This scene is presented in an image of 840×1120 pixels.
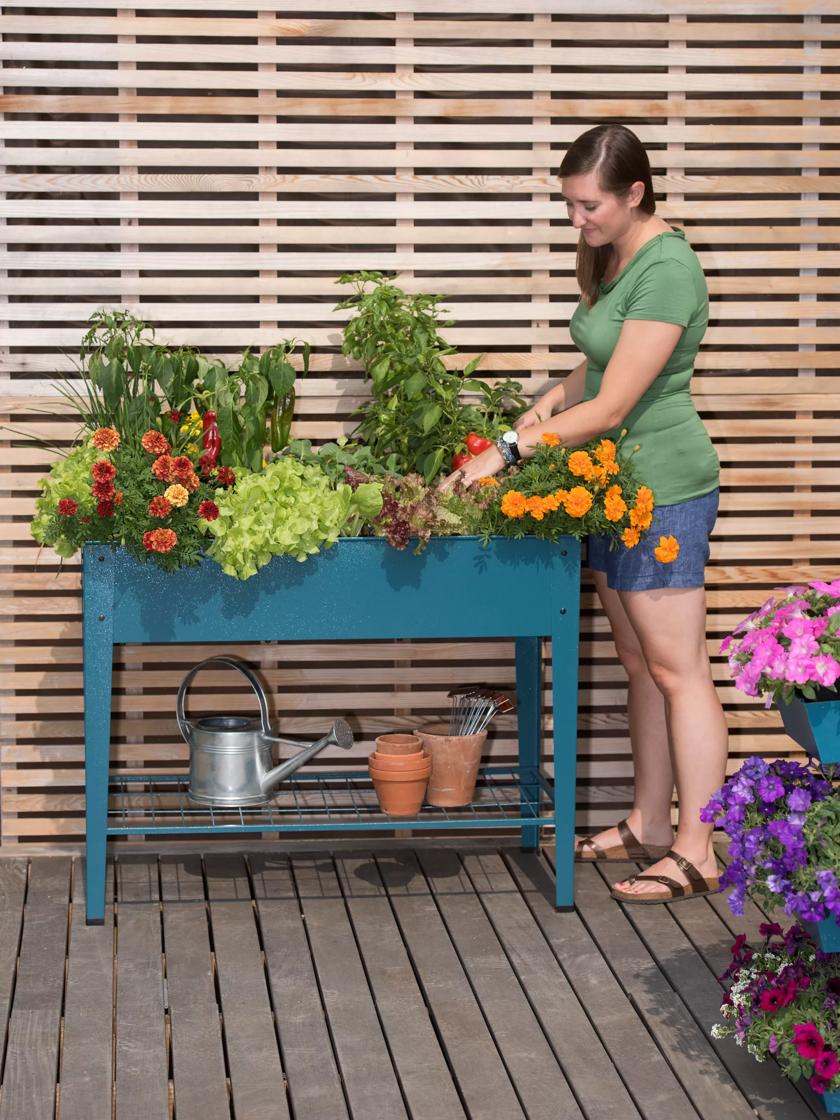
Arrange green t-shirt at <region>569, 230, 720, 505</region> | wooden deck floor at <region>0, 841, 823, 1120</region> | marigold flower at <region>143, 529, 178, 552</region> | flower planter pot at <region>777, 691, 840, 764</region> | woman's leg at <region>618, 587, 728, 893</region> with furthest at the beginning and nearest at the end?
woman's leg at <region>618, 587, 728, 893</region> < green t-shirt at <region>569, 230, 720, 505</region> < marigold flower at <region>143, 529, 178, 552</region> < wooden deck floor at <region>0, 841, 823, 1120</region> < flower planter pot at <region>777, 691, 840, 764</region>

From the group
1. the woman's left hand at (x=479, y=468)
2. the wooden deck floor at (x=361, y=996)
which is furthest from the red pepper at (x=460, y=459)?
the wooden deck floor at (x=361, y=996)

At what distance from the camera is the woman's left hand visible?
12.6ft

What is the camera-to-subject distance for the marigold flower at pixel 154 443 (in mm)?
3684

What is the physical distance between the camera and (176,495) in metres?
3.62

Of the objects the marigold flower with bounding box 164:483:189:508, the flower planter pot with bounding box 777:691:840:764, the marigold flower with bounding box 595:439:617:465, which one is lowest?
the flower planter pot with bounding box 777:691:840:764

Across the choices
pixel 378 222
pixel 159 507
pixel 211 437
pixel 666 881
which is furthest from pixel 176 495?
pixel 666 881

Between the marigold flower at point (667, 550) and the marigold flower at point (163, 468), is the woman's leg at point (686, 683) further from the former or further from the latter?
the marigold flower at point (163, 468)

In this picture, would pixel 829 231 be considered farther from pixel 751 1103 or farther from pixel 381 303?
pixel 751 1103

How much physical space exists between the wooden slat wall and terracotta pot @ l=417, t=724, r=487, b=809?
0.47 meters

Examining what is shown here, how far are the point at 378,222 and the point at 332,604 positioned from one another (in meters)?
1.30

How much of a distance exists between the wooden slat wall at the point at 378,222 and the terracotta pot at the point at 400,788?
0.54m

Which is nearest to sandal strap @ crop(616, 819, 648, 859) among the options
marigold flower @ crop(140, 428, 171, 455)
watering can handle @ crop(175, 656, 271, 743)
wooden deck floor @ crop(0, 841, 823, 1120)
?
wooden deck floor @ crop(0, 841, 823, 1120)

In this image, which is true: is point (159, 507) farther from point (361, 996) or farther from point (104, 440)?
point (361, 996)

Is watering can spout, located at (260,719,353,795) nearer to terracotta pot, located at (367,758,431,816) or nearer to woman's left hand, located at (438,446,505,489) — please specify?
terracotta pot, located at (367,758,431,816)
